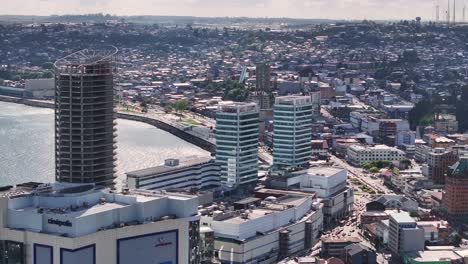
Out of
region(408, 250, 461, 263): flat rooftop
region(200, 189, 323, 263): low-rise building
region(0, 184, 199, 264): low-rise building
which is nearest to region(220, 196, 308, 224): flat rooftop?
region(200, 189, 323, 263): low-rise building

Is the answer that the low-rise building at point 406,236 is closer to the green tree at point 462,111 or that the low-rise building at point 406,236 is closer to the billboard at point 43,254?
the billboard at point 43,254

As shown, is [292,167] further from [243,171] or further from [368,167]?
[368,167]

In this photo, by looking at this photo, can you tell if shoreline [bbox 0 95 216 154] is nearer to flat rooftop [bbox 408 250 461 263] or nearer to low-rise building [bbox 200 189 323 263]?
low-rise building [bbox 200 189 323 263]

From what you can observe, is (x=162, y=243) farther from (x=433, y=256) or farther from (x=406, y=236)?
(x=406, y=236)

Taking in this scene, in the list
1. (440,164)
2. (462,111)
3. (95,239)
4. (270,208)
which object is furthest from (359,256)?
(462,111)

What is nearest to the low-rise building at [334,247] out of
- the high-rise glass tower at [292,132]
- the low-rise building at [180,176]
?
the low-rise building at [180,176]
